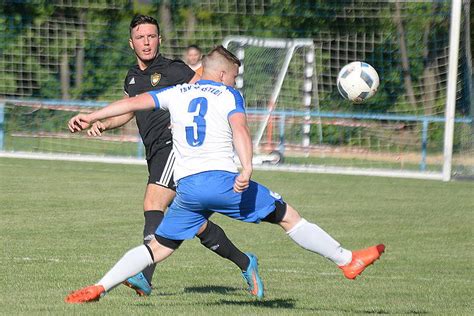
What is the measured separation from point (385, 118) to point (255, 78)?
288 cm

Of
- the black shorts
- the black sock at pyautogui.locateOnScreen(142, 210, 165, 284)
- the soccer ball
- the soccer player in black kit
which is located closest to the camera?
the soccer player in black kit

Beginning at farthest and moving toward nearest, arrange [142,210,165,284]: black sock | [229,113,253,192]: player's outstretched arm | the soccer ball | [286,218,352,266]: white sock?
the soccer ball → [142,210,165,284]: black sock → [286,218,352,266]: white sock → [229,113,253,192]: player's outstretched arm

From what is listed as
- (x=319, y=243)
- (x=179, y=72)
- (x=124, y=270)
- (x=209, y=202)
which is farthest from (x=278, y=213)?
(x=179, y=72)

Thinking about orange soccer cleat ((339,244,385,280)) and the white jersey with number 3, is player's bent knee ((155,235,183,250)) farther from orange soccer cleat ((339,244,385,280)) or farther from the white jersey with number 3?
orange soccer cleat ((339,244,385,280))

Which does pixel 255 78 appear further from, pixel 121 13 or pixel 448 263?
pixel 448 263

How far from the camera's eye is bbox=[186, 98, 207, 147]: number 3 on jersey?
6.64 meters

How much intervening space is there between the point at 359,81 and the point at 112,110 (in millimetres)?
5315

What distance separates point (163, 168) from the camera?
25.6 ft

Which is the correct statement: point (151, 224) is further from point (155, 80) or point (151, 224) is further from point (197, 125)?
point (197, 125)

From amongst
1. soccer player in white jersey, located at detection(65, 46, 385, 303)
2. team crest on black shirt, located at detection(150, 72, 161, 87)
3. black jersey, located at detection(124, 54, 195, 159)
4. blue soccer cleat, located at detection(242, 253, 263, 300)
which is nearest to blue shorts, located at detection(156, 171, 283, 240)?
soccer player in white jersey, located at detection(65, 46, 385, 303)

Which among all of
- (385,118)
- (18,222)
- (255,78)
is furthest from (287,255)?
(255,78)

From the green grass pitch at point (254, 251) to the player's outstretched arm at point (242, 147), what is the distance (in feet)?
2.82

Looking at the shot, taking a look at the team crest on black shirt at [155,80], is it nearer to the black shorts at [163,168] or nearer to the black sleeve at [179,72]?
the black sleeve at [179,72]

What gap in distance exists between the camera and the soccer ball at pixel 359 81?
11273 millimetres
